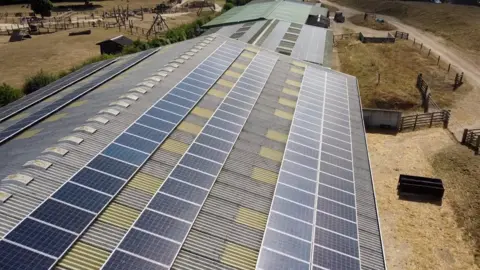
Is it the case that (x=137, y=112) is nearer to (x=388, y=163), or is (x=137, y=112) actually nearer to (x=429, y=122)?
(x=388, y=163)

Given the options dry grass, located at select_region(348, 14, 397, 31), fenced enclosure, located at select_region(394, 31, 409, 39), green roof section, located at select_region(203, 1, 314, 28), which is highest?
green roof section, located at select_region(203, 1, 314, 28)

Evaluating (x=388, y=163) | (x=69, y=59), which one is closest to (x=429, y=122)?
(x=388, y=163)

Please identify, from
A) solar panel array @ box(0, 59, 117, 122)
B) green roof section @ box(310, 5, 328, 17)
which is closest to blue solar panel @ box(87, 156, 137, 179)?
solar panel array @ box(0, 59, 117, 122)

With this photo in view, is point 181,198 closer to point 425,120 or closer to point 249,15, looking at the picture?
point 425,120

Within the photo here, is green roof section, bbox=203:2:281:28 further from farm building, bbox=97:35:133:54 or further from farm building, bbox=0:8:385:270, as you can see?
farm building, bbox=0:8:385:270

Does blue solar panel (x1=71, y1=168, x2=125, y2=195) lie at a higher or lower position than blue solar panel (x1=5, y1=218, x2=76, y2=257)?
higher

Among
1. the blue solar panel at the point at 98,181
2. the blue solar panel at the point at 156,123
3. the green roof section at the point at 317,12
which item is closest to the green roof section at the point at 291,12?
the green roof section at the point at 317,12
